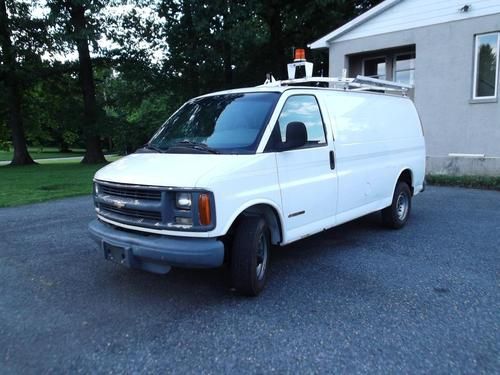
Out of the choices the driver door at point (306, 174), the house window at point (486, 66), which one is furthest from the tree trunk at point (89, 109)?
the driver door at point (306, 174)

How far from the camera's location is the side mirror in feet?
14.2

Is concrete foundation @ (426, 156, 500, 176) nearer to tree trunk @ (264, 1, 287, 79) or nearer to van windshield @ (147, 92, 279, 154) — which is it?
van windshield @ (147, 92, 279, 154)

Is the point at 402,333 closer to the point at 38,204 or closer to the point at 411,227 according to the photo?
the point at 411,227

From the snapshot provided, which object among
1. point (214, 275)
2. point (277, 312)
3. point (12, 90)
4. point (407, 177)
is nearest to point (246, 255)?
point (277, 312)

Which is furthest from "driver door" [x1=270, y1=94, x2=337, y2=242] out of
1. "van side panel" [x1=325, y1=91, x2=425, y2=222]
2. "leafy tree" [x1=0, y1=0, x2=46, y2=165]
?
"leafy tree" [x1=0, y1=0, x2=46, y2=165]

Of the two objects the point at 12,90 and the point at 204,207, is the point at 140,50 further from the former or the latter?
the point at 204,207

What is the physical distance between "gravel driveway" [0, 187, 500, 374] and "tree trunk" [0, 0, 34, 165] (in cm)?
2023

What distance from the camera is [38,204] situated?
974 cm

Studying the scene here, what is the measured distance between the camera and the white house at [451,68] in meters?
11.4

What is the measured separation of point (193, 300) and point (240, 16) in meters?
18.2

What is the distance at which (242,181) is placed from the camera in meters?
3.90

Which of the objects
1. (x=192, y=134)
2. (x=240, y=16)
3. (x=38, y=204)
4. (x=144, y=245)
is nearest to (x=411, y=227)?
(x=192, y=134)

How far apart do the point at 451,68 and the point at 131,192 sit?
36.2 feet

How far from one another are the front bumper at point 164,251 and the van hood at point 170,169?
19.6 inches
